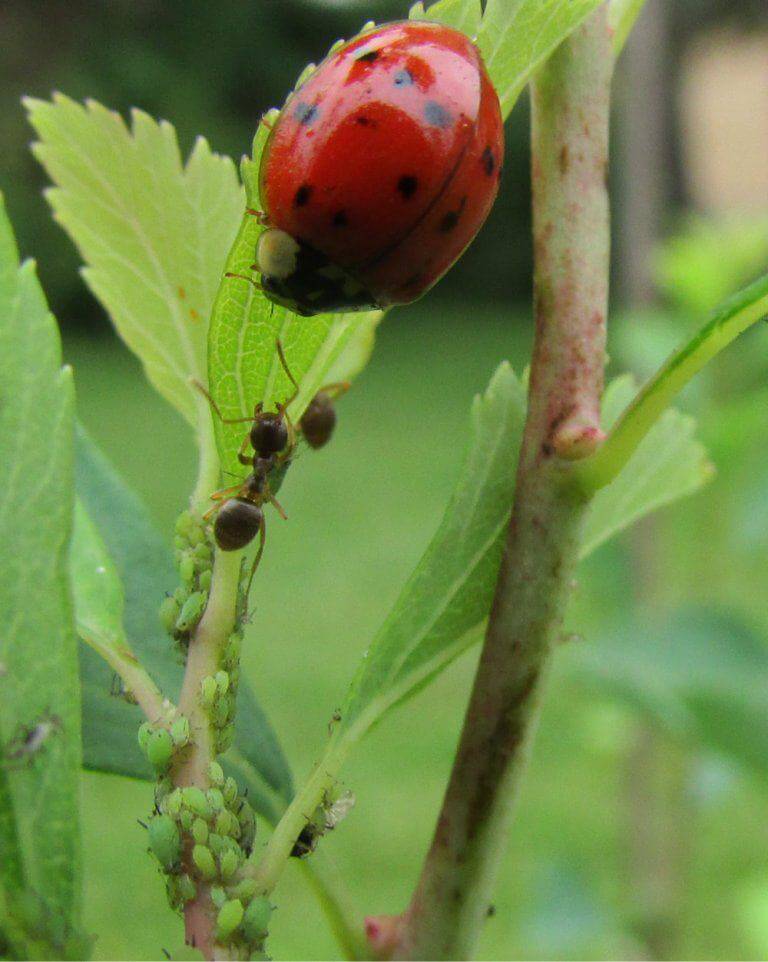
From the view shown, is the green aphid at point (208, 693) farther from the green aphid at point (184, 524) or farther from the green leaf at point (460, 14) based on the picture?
the green leaf at point (460, 14)

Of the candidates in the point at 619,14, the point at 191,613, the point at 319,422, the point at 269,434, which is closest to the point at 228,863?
the point at 191,613

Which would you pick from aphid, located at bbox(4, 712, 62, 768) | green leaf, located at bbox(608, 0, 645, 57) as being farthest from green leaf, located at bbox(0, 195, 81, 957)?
green leaf, located at bbox(608, 0, 645, 57)

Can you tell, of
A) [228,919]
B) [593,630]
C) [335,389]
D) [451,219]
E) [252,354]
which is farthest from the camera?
[593,630]

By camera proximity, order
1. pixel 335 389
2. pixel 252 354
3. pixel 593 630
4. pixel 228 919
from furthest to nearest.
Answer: pixel 593 630 → pixel 335 389 → pixel 252 354 → pixel 228 919

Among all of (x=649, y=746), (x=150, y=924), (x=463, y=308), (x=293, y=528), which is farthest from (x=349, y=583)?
(x=463, y=308)

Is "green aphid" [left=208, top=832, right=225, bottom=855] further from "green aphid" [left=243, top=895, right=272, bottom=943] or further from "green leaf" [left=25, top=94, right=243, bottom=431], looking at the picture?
"green leaf" [left=25, top=94, right=243, bottom=431]

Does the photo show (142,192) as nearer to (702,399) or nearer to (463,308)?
(702,399)

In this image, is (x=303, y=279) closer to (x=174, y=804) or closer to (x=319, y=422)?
(x=319, y=422)
